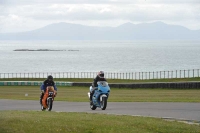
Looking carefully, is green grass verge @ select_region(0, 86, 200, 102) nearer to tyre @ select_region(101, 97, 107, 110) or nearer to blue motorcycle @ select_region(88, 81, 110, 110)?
blue motorcycle @ select_region(88, 81, 110, 110)

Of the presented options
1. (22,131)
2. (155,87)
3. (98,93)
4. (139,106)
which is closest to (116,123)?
(22,131)

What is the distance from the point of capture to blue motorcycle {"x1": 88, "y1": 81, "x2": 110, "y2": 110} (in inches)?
983

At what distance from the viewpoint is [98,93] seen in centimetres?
2528

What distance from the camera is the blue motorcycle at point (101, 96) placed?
81.9 feet

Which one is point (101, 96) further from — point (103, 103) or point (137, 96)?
point (137, 96)

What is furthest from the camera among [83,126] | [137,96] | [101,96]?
[137,96]

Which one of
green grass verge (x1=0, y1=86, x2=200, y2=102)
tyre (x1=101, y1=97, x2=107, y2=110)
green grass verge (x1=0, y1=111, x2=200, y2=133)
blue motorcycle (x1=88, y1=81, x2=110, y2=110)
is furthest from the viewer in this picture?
green grass verge (x1=0, y1=86, x2=200, y2=102)

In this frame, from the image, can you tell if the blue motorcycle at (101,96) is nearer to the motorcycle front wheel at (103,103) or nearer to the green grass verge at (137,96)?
the motorcycle front wheel at (103,103)

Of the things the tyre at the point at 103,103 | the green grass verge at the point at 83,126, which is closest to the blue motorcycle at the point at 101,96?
the tyre at the point at 103,103

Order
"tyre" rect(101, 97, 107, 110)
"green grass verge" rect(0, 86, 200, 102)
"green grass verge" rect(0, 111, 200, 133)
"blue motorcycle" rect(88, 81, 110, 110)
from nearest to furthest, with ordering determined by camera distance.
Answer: "green grass verge" rect(0, 111, 200, 133) < "blue motorcycle" rect(88, 81, 110, 110) < "tyre" rect(101, 97, 107, 110) < "green grass verge" rect(0, 86, 200, 102)

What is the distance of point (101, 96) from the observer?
25.2 meters

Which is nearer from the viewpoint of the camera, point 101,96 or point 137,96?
point 101,96

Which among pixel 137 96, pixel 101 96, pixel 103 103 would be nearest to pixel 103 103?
pixel 103 103

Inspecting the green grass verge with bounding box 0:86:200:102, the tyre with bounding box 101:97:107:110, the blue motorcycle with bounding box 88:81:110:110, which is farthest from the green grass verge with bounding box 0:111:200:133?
the green grass verge with bounding box 0:86:200:102
